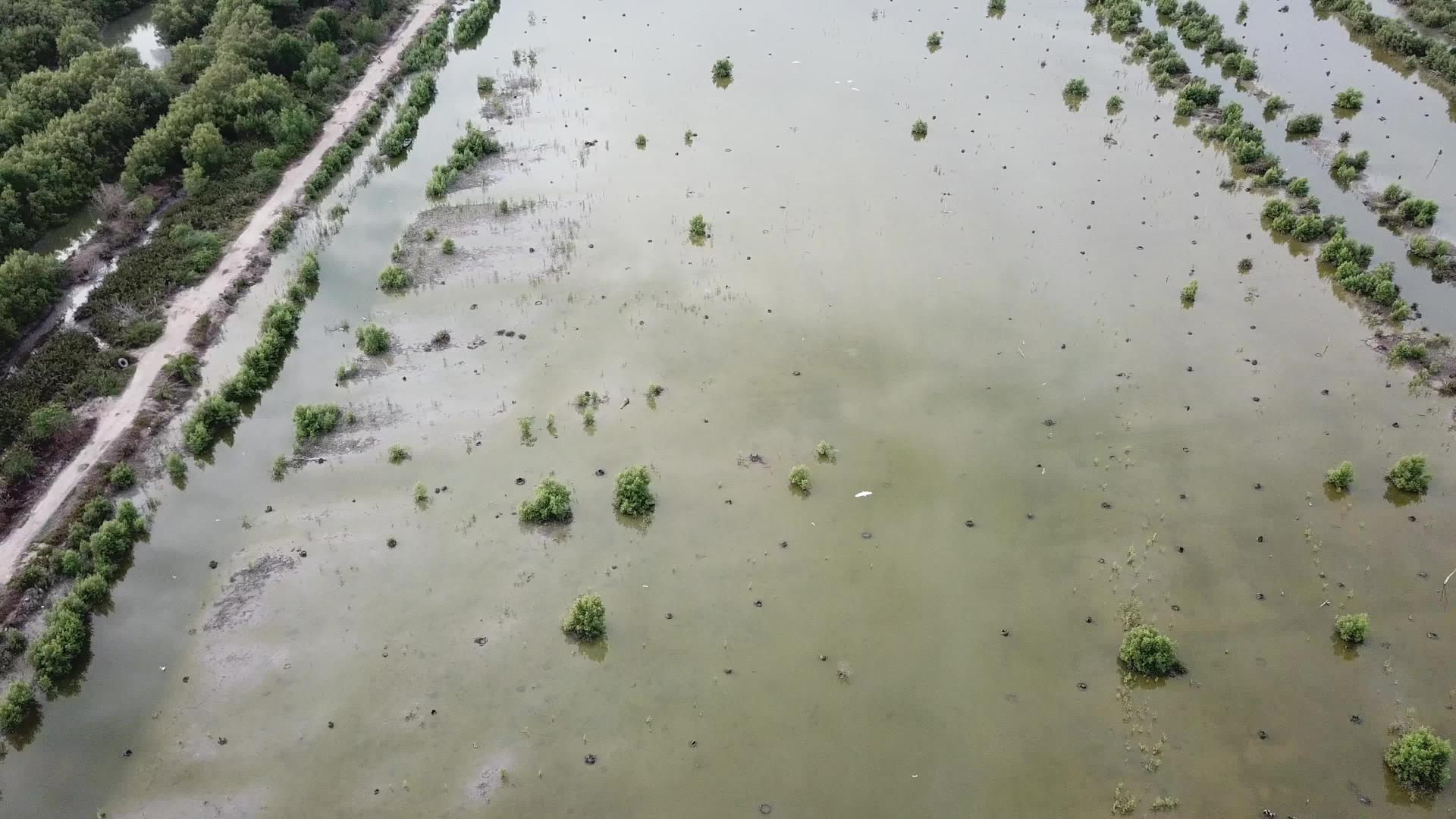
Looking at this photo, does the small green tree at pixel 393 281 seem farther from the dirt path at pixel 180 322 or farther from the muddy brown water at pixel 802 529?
the dirt path at pixel 180 322

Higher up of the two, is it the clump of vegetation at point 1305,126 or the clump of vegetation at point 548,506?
the clump of vegetation at point 1305,126

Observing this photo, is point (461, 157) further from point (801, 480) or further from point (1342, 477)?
point (1342, 477)

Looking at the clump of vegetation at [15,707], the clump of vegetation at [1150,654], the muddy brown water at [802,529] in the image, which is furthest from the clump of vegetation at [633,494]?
the clump of vegetation at [15,707]

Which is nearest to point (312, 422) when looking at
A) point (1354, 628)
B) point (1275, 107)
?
point (1354, 628)

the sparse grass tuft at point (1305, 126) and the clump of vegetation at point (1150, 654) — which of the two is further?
the sparse grass tuft at point (1305, 126)

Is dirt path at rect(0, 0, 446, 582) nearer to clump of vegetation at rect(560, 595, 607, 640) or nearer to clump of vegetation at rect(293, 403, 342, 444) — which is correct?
clump of vegetation at rect(293, 403, 342, 444)

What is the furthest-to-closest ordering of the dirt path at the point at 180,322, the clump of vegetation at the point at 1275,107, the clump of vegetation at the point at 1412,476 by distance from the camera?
1. the clump of vegetation at the point at 1275,107
2. the clump of vegetation at the point at 1412,476
3. the dirt path at the point at 180,322

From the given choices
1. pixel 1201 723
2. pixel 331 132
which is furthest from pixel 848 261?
pixel 331 132

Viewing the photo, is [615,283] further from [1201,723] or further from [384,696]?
[1201,723]

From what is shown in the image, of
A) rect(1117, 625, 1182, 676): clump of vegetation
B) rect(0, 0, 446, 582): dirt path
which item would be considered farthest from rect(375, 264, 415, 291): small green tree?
rect(1117, 625, 1182, 676): clump of vegetation
